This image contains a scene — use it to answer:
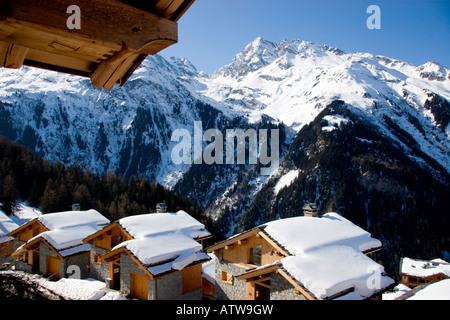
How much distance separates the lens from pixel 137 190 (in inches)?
2901

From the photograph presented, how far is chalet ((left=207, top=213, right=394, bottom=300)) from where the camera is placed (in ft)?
42.0

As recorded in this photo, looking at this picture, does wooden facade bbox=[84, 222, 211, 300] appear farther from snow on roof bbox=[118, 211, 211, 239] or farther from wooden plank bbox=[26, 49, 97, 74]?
wooden plank bbox=[26, 49, 97, 74]

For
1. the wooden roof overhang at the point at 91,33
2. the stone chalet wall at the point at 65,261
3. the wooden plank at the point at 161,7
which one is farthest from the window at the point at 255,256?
the wooden plank at the point at 161,7

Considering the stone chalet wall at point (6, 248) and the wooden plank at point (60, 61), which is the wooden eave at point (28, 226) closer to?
the stone chalet wall at point (6, 248)

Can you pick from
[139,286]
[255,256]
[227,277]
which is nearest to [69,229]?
[139,286]

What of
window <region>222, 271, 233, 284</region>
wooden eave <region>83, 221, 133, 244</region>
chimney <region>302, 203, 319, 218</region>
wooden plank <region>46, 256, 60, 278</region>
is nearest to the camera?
window <region>222, 271, 233, 284</region>

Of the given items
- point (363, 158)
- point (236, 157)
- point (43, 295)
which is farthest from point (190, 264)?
→ point (236, 157)

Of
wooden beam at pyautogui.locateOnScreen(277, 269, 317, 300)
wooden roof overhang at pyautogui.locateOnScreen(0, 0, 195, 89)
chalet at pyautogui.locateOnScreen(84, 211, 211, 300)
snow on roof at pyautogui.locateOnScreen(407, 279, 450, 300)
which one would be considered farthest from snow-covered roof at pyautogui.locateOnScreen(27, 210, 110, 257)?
wooden roof overhang at pyautogui.locateOnScreen(0, 0, 195, 89)

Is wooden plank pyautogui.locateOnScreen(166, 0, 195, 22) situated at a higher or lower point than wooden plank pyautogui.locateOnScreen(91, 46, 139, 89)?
higher

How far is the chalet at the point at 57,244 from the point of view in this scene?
906 inches

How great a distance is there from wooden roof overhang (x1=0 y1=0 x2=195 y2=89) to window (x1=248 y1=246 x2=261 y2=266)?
15879 mm

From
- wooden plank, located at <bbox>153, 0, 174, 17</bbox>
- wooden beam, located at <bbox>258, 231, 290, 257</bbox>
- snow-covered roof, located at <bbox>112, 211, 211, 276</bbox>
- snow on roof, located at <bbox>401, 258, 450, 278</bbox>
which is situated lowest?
snow on roof, located at <bbox>401, 258, 450, 278</bbox>
